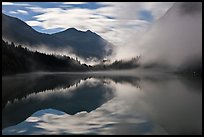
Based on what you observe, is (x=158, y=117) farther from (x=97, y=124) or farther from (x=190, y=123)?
(x=97, y=124)

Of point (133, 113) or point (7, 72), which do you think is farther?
point (7, 72)

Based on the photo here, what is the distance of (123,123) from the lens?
87.2 ft

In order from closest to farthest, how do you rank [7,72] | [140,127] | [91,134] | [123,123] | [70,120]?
[91,134] → [140,127] → [123,123] → [70,120] → [7,72]

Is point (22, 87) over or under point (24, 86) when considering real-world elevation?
under

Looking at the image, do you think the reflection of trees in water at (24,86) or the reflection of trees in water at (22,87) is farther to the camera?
the reflection of trees in water at (24,86)

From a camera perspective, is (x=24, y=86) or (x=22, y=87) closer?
(x=22, y=87)

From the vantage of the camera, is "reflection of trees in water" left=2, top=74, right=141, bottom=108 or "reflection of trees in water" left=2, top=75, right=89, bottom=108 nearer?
"reflection of trees in water" left=2, top=75, right=89, bottom=108

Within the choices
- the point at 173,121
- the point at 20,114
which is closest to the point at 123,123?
the point at 173,121

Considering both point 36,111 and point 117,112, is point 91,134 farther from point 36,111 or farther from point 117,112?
point 36,111

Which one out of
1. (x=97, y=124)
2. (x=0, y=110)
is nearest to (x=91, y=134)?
(x=97, y=124)

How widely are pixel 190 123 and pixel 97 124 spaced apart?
646cm

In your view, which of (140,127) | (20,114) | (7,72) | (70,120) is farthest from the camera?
(7,72)

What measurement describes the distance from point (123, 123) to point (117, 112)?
6.36m

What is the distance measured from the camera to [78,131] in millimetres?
23172
